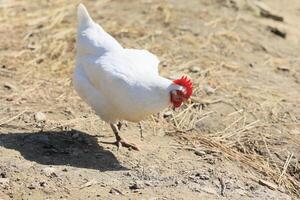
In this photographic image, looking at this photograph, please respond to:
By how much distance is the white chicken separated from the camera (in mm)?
4191

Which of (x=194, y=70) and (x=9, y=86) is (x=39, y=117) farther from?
(x=194, y=70)

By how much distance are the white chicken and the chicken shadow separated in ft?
0.68

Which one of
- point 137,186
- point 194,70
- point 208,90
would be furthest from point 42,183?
point 194,70

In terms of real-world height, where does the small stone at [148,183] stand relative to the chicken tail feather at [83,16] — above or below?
below

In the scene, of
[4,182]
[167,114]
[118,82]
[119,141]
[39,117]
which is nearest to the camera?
[4,182]

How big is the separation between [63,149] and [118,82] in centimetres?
62

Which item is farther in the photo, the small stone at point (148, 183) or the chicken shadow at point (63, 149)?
the chicken shadow at point (63, 149)

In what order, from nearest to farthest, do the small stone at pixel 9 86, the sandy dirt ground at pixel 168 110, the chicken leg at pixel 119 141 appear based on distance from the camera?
the sandy dirt ground at pixel 168 110 < the chicken leg at pixel 119 141 < the small stone at pixel 9 86

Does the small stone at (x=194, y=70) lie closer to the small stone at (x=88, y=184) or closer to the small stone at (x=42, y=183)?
the small stone at (x=88, y=184)

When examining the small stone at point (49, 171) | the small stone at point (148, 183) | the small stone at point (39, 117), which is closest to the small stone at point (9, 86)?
the small stone at point (39, 117)

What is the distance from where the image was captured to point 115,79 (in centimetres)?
429

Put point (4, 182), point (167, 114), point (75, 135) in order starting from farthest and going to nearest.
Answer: point (167, 114) → point (75, 135) → point (4, 182)

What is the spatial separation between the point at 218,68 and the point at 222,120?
98 cm

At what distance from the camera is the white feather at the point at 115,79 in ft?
13.8
